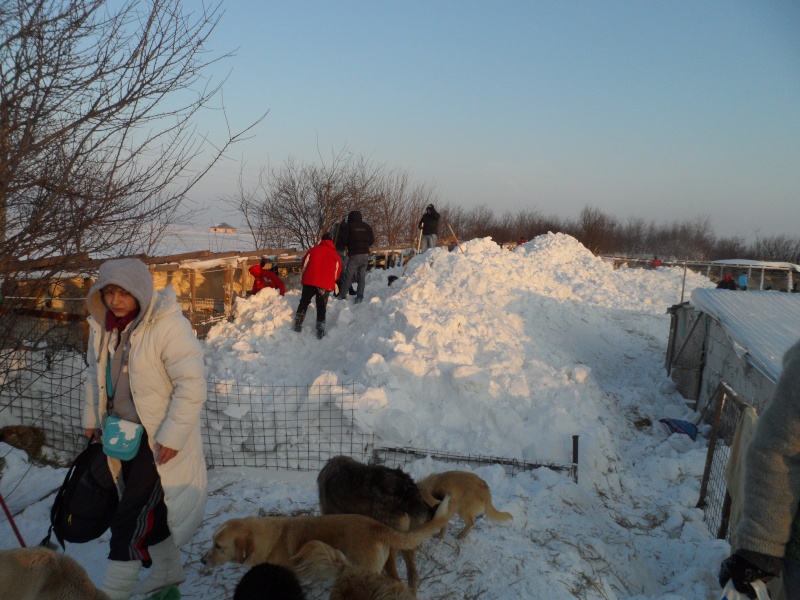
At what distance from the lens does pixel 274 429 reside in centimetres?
616

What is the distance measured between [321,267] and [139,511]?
6.45m

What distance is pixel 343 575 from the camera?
2.80 metres

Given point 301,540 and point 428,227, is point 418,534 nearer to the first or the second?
point 301,540

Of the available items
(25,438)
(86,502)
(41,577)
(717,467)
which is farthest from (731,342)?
(25,438)

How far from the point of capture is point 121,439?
2.93 metres

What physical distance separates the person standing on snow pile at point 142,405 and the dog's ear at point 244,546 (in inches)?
11.9

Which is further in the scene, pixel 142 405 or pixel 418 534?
pixel 418 534

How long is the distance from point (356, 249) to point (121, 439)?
783cm

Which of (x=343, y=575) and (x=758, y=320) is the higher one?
(x=758, y=320)

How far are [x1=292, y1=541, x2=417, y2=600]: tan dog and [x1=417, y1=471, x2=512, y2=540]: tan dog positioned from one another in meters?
1.19

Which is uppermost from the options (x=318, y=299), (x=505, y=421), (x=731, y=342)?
(x=318, y=299)

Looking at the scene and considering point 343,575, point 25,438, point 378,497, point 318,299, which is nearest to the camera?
point 343,575

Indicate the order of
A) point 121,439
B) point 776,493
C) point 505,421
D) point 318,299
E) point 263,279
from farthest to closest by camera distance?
point 263,279, point 318,299, point 505,421, point 121,439, point 776,493

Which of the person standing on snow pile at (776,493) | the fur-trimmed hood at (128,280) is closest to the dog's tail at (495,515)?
the person standing on snow pile at (776,493)
